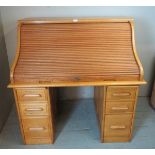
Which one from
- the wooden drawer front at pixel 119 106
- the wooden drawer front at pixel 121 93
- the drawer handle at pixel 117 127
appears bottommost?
the drawer handle at pixel 117 127

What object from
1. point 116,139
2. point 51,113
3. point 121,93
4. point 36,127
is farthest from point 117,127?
point 36,127

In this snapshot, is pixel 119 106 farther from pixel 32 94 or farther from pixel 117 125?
pixel 32 94

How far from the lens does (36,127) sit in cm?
165

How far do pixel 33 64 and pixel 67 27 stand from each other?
415 millimetres

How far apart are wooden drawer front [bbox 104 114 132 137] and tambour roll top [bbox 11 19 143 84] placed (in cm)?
38

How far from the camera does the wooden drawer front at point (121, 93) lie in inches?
58.1

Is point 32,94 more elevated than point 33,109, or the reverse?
point 32,94

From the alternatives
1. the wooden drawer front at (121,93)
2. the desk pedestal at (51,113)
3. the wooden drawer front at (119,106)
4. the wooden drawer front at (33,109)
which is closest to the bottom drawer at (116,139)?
the desk pedestal at (51,113)

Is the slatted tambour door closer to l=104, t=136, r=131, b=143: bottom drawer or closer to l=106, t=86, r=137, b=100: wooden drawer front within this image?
l=106, t=86, r=137, b=100: wooden drawer front

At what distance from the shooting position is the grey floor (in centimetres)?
177

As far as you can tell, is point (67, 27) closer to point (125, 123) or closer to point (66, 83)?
point (66, 83)

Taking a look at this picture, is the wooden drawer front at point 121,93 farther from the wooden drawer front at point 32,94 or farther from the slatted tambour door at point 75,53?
the wooden drawer front at point 32,94

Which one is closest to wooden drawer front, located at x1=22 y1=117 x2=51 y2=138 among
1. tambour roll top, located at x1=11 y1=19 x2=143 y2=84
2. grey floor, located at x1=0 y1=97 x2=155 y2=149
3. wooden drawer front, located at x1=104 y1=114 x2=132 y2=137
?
grey floor, located at x1=0 y1=97 x2=155 y2=149

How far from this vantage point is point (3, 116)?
79.0 inches
